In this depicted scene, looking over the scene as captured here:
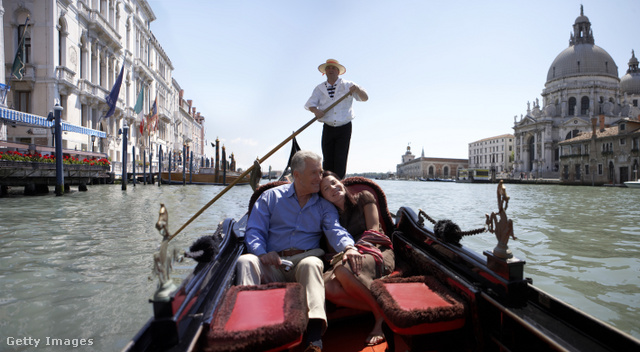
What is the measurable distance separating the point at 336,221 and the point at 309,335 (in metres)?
0.63

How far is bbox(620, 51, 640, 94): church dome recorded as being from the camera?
4906cm

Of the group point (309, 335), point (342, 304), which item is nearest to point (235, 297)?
point (309, 335)

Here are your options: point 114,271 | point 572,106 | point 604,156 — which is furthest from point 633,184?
point 114,271

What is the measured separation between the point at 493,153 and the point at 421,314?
69.7 meters

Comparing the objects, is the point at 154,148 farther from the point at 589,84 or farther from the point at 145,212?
the point at 589,84

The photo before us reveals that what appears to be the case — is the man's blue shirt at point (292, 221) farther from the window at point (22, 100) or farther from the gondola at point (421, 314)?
the window at point (22, 100)

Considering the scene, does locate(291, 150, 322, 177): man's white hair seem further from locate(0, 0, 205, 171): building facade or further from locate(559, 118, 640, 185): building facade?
locate(559, 118, 640, 185): building facade

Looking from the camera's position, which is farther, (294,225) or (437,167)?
(437,167)

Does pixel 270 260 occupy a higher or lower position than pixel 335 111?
lower

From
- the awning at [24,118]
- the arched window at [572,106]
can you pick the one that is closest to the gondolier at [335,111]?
the awning at [24,118]

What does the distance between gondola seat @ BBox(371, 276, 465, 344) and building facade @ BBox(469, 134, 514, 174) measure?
5918cm

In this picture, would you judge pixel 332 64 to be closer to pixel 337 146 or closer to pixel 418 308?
pixel 337 146

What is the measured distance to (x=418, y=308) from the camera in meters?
1.30

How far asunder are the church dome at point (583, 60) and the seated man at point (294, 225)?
185 feet
